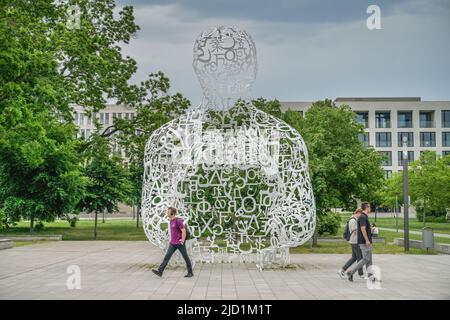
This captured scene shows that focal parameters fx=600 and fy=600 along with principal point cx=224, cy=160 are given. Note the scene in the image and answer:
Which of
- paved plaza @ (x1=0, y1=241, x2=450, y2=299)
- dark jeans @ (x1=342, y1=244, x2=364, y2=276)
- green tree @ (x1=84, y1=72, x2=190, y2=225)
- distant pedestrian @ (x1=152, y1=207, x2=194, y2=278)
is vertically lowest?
paved plaza @ (x1=0, y1=241, x2=450, y2=299)

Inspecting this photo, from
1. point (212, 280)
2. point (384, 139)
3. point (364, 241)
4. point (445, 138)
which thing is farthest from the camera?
point (384, 139)

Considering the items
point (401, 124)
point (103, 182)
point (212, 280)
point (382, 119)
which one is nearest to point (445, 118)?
point (401, 124)

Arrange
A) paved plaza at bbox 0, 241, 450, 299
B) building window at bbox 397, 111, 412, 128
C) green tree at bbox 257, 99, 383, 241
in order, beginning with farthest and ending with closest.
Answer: building window at bbox 397, 111, 412, 128
green tree at bbox 257, 99, 383, 241
paved plaza at bbox 0, 241, 450, 299

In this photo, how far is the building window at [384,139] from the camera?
219 feet

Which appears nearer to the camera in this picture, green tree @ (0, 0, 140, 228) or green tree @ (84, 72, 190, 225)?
green tree @ (0, 0, 140, 228)

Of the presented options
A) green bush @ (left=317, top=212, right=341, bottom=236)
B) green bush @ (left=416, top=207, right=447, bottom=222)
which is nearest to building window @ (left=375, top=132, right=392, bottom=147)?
green bush @ (left=416, top=207, right=447, bottom=222)

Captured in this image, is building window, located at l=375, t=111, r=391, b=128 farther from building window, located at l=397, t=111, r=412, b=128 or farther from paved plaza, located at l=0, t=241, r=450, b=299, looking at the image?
paved plaza, located at l=0, t=241, r=450, b=299

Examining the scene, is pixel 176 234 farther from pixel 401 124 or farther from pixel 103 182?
pixel 401 124

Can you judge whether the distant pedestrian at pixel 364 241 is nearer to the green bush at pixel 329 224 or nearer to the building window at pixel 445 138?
the green bush at pixel 329 224

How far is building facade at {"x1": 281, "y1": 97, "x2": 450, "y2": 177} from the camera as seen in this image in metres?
65.5

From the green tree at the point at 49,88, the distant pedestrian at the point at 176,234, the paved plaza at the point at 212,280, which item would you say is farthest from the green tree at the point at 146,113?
the distant pedestrian at the point at 176,234

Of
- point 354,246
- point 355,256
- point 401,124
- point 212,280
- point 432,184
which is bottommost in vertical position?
point 212,280

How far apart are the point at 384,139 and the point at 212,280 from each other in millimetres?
58039

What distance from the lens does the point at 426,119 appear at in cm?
6688
